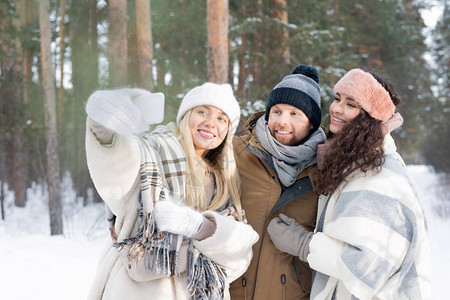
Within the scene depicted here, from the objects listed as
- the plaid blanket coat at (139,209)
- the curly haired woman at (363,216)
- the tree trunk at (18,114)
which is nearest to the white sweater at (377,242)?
the curly haired woman at (363,216)

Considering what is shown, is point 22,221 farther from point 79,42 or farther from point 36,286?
point 79,42

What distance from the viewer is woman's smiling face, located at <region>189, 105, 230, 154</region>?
2143 millimetres

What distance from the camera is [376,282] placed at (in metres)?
1.87

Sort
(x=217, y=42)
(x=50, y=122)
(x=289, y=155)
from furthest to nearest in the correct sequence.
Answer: (x=50, y=122) < (x=217, y=42) < (x=289, y=155)

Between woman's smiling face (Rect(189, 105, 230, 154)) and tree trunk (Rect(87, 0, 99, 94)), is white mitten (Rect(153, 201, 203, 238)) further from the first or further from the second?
tree trunk (Rect(87, 0, 99, 94))

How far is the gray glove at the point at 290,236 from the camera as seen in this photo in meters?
2.17

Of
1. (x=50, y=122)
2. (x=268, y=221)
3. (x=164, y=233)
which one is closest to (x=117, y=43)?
(x=164, y=233)

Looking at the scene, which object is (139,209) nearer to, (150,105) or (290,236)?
(150,105)

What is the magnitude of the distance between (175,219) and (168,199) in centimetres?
12

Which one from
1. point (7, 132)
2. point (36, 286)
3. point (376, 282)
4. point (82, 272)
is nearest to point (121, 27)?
point (376, 282)

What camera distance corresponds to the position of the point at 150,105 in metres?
1.44

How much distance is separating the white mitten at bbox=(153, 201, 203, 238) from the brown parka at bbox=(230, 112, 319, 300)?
0.66 metres

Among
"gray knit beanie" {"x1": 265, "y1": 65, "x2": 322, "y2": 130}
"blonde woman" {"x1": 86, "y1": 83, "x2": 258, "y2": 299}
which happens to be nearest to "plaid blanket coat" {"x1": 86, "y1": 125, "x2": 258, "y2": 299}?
"blonde woman" {"x1": 86, "y1": 83, "x2": 258, "y2": 299}

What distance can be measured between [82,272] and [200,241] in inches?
218
